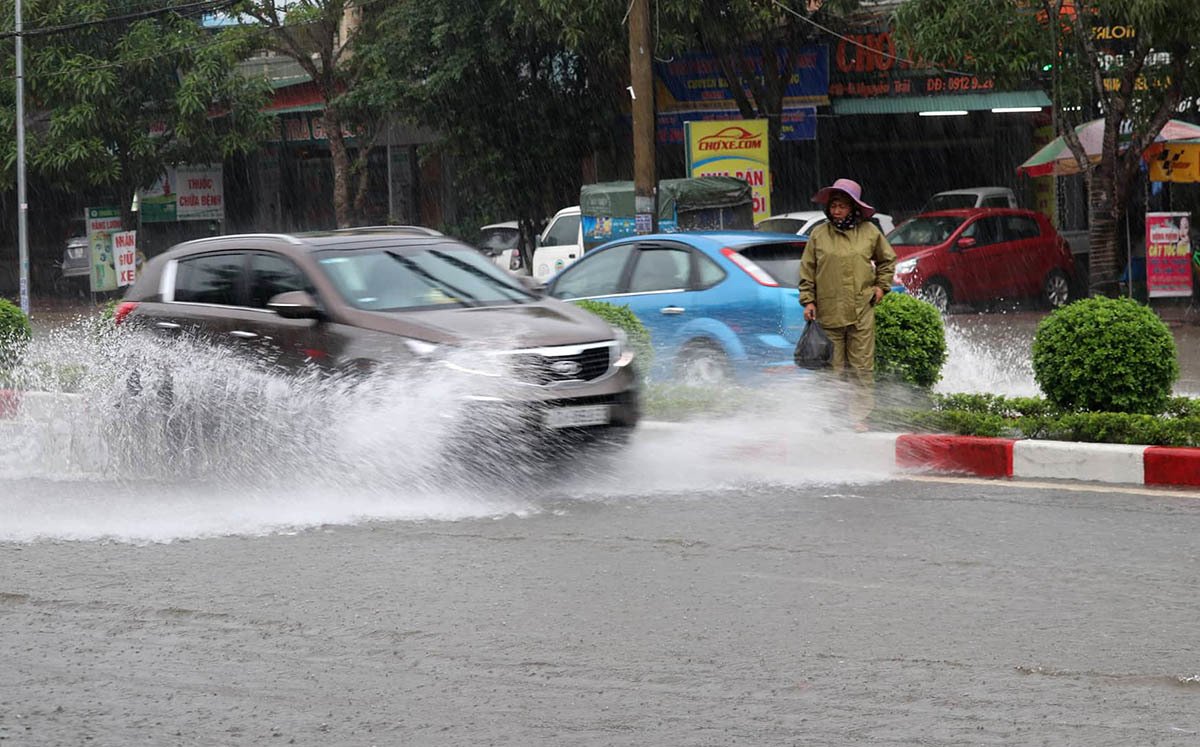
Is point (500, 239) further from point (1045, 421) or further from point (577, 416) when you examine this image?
point (577, 416)

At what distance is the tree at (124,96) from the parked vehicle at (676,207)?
1118 centimetres

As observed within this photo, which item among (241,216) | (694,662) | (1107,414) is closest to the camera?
(694,662)

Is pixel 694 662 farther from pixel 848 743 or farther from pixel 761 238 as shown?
pixel 761 238

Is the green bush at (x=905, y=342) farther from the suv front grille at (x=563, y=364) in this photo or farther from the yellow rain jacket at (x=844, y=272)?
the suv front grille at (x=563, y=364)

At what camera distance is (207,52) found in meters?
32.6

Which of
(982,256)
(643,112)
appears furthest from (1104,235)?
(643,112)

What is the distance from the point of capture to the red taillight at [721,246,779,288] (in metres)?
12.0

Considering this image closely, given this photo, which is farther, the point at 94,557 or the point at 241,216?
the point at 241,216

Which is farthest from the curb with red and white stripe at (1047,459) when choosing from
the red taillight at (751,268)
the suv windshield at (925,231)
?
the suv windshield at (925,231)

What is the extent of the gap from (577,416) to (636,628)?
311 cm

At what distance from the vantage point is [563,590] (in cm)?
655

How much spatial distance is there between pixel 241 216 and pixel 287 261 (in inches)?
1270

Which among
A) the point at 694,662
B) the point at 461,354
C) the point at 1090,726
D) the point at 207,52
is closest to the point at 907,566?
the point at 694,662

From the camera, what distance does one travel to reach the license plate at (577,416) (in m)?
8.81
